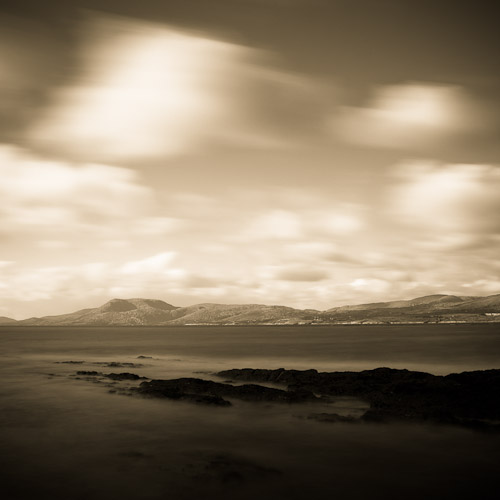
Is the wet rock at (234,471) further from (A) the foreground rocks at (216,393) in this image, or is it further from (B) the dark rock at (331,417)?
(A) the foreground rocks at (216,393)

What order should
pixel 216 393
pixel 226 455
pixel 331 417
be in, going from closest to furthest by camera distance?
pixel 226 455, pixel 331 417, pixel 216 393

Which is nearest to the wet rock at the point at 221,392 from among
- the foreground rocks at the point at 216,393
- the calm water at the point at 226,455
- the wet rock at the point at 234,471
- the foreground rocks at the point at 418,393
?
the foreground rocks at the point at 216,393

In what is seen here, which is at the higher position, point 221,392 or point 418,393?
point 418,393

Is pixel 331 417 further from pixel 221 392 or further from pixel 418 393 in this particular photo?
pixel 221 392

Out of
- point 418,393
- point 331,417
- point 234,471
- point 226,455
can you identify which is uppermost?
point 418,393

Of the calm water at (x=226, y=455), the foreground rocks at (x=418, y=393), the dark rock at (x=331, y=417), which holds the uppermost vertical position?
the foreground rocks at (x=418, y=393)

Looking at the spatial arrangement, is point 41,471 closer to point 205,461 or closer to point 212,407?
point 205,461

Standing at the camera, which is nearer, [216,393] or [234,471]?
[234,471]

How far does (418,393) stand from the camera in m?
27.2

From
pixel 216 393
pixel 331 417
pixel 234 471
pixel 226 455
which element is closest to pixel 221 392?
pixel 216 393

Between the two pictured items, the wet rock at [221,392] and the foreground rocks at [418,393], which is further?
→ the wet rock at [221,392]

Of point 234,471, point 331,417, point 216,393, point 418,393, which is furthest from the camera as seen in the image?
point 216,393

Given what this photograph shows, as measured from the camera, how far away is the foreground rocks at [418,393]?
23578mm

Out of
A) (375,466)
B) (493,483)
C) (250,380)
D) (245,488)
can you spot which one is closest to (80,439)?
(245,488)
